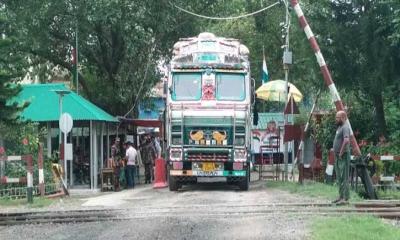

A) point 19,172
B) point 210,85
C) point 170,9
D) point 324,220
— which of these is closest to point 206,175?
point 210,85

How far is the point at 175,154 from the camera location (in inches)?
793

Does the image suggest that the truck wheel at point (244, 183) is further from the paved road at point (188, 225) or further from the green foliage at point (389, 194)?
the paved road at point (188, 225)

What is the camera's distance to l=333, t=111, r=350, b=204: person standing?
14.0 metres

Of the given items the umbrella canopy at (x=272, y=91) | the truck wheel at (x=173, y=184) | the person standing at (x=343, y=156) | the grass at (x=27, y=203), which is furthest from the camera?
the umbrella canopy at (x=272, y=91)

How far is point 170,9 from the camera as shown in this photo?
29.5 m

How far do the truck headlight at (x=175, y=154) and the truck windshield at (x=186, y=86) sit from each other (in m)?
1.63

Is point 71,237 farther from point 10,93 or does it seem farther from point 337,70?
point 337,70

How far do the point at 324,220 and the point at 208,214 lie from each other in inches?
92.2

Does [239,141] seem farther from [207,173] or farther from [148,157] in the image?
[148,157]

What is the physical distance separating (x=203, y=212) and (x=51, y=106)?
14.3 m

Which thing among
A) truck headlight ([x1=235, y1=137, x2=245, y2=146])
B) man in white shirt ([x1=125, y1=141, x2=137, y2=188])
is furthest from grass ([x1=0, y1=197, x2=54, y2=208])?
man in white shirt ([x1=125, y1=141, x2=137, y2=188])

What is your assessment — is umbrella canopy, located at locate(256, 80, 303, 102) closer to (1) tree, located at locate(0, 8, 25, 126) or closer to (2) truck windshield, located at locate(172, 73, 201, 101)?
(2) truck windshield, located at locate(172, 73, 201, 101)

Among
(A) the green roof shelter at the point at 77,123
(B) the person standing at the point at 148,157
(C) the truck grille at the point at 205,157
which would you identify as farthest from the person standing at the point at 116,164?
(C) the truck grille at the point at 205,157

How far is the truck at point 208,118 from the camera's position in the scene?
2016 cm
